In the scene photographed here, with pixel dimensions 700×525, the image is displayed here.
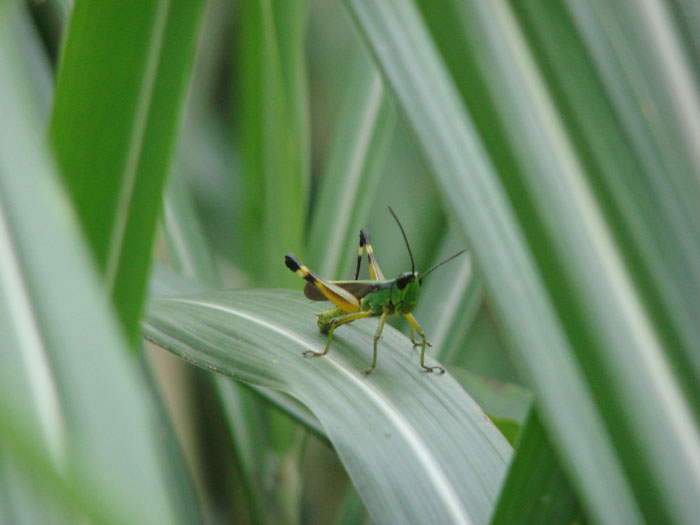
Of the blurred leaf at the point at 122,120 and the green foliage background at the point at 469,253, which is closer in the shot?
the green foliage background at the point at 469,253

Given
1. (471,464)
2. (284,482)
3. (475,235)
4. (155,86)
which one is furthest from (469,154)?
(284,482)

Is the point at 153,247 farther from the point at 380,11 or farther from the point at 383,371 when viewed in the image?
the point at 383,371

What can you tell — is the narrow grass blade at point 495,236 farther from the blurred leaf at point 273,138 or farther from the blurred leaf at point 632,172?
the blurred leaf at point 273,138

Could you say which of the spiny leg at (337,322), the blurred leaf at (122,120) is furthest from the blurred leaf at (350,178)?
the blurred leaf at (122,120)

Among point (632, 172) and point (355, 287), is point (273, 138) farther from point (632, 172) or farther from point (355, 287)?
point (632, 172)

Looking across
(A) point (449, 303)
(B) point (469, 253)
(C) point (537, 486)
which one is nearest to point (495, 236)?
(B) point (469, 253)
